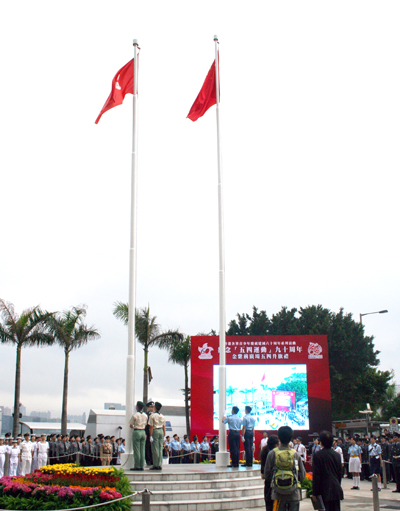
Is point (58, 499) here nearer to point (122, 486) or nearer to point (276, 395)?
point (122, 486)

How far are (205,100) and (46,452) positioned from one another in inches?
557

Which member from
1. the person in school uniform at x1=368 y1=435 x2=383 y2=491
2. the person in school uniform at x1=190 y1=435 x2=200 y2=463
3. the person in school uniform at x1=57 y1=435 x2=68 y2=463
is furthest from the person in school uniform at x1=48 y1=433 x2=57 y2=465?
the person in school uniform at x1=368 y1=435 x2=383 y2=491

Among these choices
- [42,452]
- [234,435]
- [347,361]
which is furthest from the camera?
[347,361]

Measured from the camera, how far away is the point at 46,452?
2009 cm

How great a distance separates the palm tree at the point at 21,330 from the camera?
24.4 metres

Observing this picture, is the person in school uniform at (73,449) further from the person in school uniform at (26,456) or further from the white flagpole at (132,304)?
the white flagpole at (132,304)

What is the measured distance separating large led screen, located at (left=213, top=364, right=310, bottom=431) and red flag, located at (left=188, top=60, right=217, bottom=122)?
14.2 metres

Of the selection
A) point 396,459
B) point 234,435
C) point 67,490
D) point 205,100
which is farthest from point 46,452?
point 205,100

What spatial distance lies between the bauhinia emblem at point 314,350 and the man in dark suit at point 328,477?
19.8 meters

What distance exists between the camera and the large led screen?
2516 cm

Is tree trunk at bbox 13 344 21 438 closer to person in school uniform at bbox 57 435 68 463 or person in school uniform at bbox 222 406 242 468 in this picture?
person in school uniform at bbox 57 435 68 463

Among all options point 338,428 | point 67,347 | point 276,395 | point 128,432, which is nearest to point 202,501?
point 128,432

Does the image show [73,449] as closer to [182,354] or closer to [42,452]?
[42,452]

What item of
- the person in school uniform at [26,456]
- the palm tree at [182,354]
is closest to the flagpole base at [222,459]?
the person in school uniform at [26,456]
